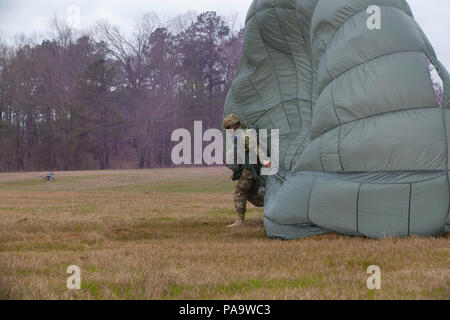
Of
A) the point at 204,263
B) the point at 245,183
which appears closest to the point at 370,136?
the point at 204,263

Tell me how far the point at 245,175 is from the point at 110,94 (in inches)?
1432

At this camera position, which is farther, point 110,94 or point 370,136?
point 110,94

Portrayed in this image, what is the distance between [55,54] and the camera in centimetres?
4881

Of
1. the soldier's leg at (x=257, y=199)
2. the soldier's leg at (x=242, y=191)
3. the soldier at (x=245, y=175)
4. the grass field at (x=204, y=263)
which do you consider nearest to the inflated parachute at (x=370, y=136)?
the grass field at (x=204, y=263)

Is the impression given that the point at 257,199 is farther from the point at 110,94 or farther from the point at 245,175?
the point at 110,94

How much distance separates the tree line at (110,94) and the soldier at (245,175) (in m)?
32.9

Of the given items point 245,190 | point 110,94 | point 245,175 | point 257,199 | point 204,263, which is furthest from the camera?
point 110,94

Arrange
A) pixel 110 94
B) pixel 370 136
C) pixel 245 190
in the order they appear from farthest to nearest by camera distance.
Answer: pixel 110 94 < pixel 245 190 < pixel 370 136

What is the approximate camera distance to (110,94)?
43.8 metres

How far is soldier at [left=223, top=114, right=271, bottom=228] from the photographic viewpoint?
877cm

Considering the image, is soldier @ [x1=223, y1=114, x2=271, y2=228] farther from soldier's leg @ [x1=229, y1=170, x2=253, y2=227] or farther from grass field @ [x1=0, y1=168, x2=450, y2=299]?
grass field @ [x1=0, y1=168, x2=450, y2=299]

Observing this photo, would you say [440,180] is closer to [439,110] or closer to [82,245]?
[439,110]

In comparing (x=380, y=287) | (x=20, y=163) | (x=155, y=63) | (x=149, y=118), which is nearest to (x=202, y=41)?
(x=155, y=63)
